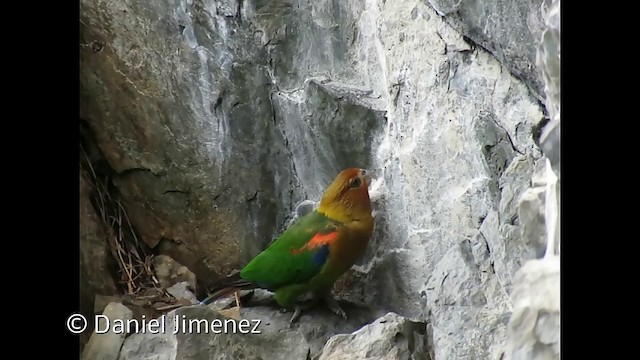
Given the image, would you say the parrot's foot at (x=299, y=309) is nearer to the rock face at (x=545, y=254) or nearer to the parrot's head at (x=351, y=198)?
the parrot's head at (x=351, y=198)

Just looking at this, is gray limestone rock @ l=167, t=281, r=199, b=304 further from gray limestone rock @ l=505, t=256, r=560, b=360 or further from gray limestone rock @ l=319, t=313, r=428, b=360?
gray limestone rock @ l=505, t=256, r=560, b=360

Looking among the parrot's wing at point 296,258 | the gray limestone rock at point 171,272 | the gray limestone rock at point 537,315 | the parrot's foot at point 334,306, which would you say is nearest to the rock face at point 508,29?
the gray limestone rock at point 537,315

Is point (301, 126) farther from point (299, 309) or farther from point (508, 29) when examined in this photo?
point (508, 29)

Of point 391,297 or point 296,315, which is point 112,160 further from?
point 391,297

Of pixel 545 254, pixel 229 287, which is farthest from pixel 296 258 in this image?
pixel 545 254

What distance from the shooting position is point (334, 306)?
1584 millimetres

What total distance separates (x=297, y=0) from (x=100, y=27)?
0.48 meters

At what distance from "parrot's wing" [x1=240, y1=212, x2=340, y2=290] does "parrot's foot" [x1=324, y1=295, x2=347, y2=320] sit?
0.08 metres

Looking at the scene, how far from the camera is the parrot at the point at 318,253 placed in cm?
155

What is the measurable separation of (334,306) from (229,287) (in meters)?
0.24

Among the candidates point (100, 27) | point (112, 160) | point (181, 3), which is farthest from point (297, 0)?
point (112, 160)

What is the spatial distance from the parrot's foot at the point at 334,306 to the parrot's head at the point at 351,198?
0.59 ft

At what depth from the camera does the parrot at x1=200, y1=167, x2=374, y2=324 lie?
155 centimetres

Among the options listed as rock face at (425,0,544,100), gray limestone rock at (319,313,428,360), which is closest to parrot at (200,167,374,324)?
gray limestone rock at (319,313,428,360)
